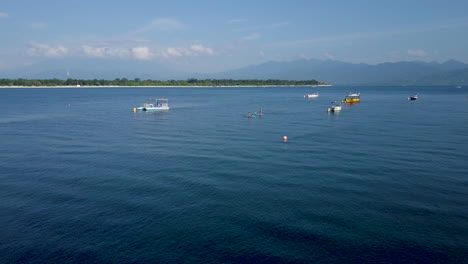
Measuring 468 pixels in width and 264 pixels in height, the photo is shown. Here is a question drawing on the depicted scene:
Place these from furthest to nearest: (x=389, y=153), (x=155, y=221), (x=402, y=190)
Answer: (x=389, y=153), (x=402, y=190), (x=155, y=221)

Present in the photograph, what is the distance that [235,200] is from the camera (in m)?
29.4

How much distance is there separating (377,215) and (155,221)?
17.9 m

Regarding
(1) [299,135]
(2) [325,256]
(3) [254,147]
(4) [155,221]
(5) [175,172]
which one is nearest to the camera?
(2) [325,256]

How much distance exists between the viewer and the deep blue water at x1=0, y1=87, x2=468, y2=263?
21578mm

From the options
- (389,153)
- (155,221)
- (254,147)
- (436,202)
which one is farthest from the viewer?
(254,147)

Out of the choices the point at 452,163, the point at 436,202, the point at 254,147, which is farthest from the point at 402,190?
the point at 254,147

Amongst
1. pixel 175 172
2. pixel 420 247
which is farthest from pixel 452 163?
pixel 175 172

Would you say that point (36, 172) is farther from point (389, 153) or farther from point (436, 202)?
point (389, 153)

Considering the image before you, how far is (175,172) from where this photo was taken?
3738 centimetres

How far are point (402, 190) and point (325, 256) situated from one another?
15.3m

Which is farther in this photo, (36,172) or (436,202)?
(36,172)

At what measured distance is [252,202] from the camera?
95.1 ft

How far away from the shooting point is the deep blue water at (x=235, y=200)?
21.6 m

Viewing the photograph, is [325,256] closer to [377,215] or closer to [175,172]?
[377,215]
